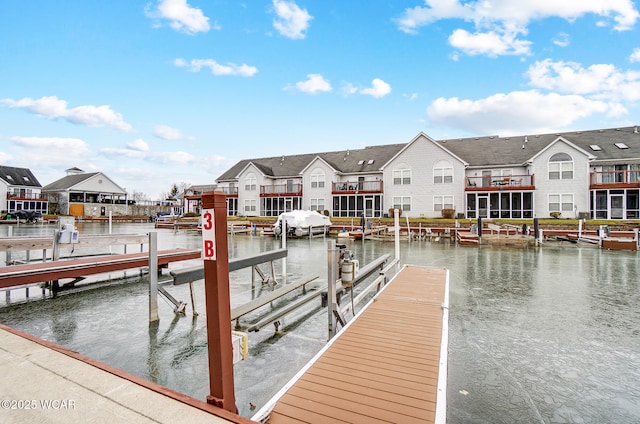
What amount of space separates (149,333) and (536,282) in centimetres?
978

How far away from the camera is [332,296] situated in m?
4.49

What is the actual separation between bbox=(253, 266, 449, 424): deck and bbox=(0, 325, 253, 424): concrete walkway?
1.71 feet

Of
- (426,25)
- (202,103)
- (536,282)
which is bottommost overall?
(536,282)

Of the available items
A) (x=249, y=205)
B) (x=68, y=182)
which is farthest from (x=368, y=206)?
(x=68, y=182)

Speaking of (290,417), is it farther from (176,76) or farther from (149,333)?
(176,76)

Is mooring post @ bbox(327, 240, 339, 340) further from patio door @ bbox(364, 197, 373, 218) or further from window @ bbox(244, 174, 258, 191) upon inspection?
Answer: window @ bbox(244, 174, 258, 191)

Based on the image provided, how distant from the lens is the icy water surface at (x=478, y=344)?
10.4 ft

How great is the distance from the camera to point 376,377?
2.90 m

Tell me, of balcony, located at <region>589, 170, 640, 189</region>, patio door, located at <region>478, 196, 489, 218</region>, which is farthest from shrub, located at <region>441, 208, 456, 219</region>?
balcony, located at <region>589, 170, 640, 189</region>

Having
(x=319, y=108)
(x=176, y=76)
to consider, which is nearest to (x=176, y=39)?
(x=176, y=76)

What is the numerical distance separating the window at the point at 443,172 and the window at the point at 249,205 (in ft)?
75.1

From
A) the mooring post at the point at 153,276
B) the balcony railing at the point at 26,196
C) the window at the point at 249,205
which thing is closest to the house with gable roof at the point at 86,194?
the balcony railing at the point at 26,196

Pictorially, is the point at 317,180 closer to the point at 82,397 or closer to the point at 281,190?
the point at 281,190

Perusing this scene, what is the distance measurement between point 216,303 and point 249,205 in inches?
1584
